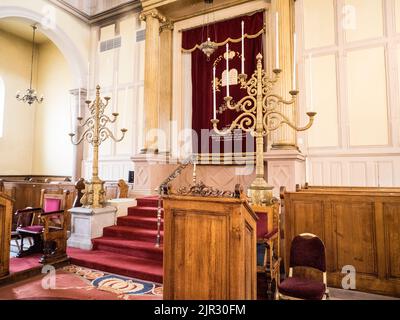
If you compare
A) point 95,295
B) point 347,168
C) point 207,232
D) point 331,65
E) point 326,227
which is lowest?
point 95,295

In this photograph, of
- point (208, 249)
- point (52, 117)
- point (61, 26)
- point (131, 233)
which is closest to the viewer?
point (208, 249)

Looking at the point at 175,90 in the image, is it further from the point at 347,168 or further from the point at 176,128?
the point at 347,168

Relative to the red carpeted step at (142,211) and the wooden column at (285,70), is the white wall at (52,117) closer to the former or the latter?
the red carpeted step at (142,211)

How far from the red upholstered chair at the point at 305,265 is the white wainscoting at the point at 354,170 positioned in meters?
2.80

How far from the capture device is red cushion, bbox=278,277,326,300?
240 cm

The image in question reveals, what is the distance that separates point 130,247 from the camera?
4.29 meters

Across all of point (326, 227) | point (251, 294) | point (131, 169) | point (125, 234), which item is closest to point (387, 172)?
point (326, 227)

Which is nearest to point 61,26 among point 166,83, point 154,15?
point 154,15

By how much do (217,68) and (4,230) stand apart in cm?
520

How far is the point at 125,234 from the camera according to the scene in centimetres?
478

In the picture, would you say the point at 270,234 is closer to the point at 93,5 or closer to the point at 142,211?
the point at 142,211

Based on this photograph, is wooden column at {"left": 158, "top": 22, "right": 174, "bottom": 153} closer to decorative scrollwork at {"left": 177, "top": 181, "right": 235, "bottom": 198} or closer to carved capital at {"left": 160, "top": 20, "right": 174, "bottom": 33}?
carved capital at {"left": 160, "top": 20, "right": 174, "bottom": 33}

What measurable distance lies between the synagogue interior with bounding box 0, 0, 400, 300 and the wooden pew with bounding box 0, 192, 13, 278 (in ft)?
0.05

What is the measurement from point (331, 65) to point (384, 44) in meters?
0.88
